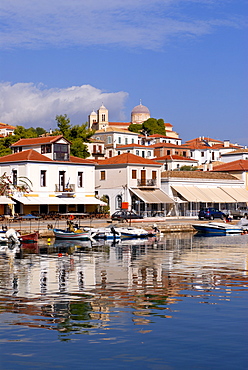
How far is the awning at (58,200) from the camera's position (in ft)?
205

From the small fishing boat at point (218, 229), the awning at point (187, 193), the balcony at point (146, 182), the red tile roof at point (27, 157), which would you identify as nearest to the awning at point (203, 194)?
the awning at point (187, 193)

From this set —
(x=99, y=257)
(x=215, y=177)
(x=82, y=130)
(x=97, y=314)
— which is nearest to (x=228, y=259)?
(x=99, y=257)

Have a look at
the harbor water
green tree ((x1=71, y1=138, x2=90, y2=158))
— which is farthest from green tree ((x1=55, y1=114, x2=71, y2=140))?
the harbor water

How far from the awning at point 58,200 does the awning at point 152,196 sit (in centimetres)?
546

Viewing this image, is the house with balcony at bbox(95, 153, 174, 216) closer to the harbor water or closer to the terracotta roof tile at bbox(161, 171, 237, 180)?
the terracotta roof tile at bbox(161, 171, 237, 180)

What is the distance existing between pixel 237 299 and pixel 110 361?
8.48 meters

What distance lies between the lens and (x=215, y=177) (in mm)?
86688

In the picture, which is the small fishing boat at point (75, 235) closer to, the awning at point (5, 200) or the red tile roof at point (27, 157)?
the awning at point (5, 200)

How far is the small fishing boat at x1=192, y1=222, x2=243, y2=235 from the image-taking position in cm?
6331

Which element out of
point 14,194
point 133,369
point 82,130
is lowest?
point 133,369

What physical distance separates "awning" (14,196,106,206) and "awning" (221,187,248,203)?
2177cm

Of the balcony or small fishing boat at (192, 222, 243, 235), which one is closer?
small fishing boat at (192, 222, 243, 235)

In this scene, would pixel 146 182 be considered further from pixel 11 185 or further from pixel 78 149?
pixel 11 185

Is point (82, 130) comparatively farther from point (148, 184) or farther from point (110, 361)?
point (110, 361)
